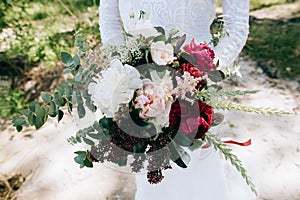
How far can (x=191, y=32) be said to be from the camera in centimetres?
130

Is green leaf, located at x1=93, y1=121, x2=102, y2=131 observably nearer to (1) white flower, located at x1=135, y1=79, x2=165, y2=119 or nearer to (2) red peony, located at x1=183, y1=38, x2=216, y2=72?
(1) white flower, located at x1=135, y1=79, x2=165, y2=119

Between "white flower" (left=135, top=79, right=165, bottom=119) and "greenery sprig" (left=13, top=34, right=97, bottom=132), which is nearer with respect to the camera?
"white flower" (left=135, top=79, right=165, bottom=119)

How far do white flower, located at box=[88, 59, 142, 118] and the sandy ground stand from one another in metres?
1.18

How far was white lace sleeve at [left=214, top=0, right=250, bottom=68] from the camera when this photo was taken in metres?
1.23

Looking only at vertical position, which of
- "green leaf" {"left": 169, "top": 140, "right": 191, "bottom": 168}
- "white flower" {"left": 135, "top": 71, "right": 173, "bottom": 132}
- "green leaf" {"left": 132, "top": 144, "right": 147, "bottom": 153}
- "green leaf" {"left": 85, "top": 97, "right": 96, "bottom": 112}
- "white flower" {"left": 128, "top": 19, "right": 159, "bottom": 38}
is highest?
"white flower" {"left": 128, "top": 19, "right": 159, "bottom": 38}

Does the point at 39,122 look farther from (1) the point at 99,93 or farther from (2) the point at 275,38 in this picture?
(2) the point at 275,38

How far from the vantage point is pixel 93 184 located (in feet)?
6.97

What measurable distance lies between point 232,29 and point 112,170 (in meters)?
1.06

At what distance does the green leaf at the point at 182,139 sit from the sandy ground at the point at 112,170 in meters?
1.07

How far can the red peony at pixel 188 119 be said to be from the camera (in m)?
0.87

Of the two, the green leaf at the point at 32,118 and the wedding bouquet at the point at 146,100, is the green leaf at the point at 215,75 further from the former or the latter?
the green leaf at the point at 32,118

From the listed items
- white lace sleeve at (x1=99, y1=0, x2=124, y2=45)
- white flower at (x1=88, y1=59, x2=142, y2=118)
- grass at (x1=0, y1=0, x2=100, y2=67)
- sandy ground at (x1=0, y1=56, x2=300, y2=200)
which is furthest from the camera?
grass at (x1=0, y1=0, x2=100, y2=67)

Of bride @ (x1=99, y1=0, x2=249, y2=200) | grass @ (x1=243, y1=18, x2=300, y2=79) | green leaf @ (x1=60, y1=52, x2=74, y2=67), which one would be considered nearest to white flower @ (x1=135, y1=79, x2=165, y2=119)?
green leaf @ (x1=60, y1=52, x2=74, y2=67)

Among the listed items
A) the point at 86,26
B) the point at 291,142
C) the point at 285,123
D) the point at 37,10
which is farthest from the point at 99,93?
the point at 37,10
